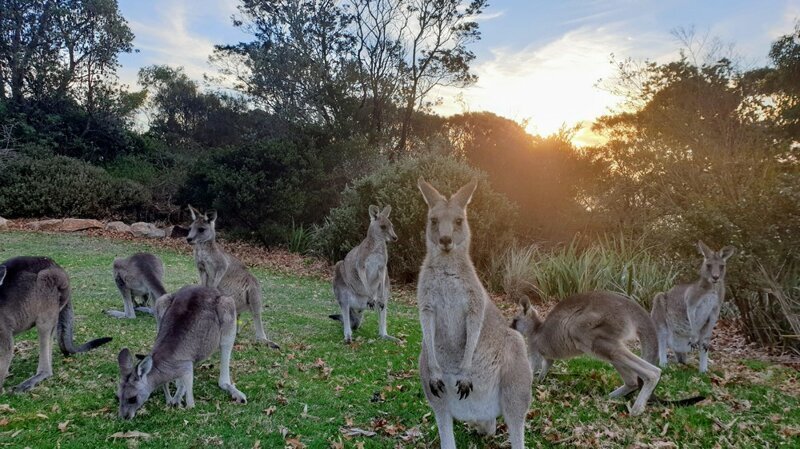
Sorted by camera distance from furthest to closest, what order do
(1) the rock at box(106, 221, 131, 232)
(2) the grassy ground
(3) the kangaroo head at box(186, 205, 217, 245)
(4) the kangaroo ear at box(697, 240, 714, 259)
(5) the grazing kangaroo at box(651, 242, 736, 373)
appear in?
(1) the rock at box(106, 221, 131, 232) → (3) the kangaroo head at box(186, 205, 217, 245) → (4) the kangaroo ear at box(697, 240, 714, 259) → (5) the grazing kangaroo at box(651, 242, 736, 373) → (2) the grassy ground

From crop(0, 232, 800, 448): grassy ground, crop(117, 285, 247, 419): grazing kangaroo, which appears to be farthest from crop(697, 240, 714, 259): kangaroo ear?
crop(117, 285, 247, 419): grazing kangaroo

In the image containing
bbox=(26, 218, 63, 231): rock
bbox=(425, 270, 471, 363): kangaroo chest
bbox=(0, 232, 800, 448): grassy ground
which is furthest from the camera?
bbox=(26, 218, 63, 231): rock

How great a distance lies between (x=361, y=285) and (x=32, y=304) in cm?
374

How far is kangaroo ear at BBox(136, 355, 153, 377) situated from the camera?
4258mm

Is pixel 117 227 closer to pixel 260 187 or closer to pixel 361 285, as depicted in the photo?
pixel 260 187

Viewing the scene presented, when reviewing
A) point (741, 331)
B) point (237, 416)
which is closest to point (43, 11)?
point (237, 416)

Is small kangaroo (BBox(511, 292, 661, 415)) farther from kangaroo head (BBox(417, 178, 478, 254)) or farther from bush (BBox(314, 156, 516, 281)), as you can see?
bush (BBox(314, 156, 516, 281))

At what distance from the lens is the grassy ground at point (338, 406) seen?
13.7ft

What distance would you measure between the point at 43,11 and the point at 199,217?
76.2 feet

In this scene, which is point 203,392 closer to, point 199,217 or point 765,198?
point 199,217

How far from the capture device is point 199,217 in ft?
25.5

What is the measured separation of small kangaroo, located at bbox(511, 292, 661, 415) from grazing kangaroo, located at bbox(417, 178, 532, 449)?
1529mm

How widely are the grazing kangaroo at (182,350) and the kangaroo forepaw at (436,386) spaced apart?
6.54 ft

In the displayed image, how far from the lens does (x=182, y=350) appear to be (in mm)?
4574
